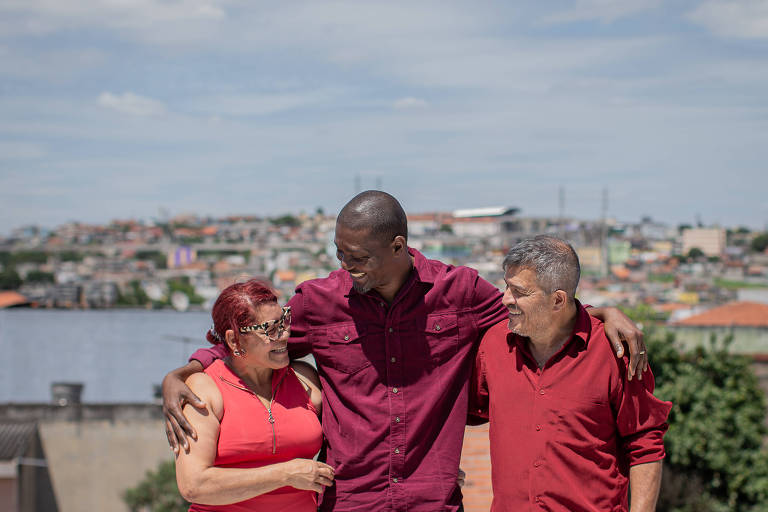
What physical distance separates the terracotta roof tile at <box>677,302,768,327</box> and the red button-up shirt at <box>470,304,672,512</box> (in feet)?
84.5

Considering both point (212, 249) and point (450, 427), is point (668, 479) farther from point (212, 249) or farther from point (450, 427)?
point (212, 249)

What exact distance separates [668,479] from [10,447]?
16.9m

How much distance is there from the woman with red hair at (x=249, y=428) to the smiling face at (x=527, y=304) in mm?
831

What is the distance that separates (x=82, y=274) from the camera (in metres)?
61.8

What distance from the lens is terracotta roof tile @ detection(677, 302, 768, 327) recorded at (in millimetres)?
27344

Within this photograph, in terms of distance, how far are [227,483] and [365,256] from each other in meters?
0.94

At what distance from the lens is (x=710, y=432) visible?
52.6 feet

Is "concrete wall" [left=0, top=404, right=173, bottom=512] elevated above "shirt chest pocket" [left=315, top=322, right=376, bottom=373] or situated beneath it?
situated beneath

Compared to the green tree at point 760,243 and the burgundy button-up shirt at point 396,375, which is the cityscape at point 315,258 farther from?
the burgundy button-up shirt at point 396,375

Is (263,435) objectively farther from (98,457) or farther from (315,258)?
(315,258)

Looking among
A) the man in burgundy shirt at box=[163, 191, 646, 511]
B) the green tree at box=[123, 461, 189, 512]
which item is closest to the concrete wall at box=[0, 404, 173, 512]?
the green tree at box=[123, 461, 189, 512]

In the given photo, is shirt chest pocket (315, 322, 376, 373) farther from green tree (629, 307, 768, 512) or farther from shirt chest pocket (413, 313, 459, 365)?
green tree (629, 307, 768, 512)

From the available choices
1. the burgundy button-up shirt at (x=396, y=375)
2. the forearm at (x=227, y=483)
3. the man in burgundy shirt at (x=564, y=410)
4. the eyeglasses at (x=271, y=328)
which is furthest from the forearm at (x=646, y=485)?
the eyeglasses at (x=271, y=328)

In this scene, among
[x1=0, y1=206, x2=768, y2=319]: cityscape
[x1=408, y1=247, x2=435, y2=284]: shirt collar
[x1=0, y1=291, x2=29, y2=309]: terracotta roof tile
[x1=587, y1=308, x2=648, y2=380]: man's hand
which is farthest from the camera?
[x1=0, y1=291, x2=29, y2=309]: terracotta roof tile
